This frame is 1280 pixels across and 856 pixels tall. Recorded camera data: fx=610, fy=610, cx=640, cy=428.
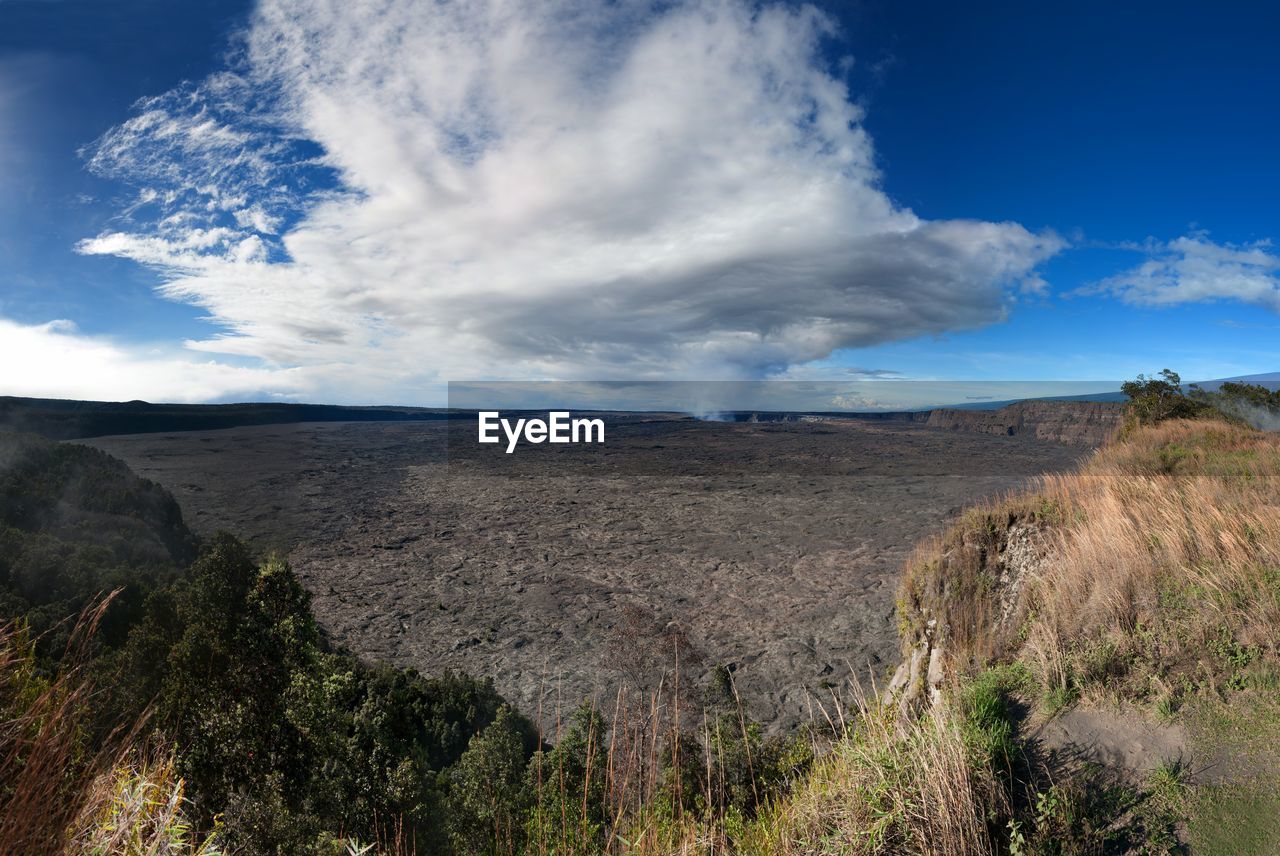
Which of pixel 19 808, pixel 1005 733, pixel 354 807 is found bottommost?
pixel 354 807

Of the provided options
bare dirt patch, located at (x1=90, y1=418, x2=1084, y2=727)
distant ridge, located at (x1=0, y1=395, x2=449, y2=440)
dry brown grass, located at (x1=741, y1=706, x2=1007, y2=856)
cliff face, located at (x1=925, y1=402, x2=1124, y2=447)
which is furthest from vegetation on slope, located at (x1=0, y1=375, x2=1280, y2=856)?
cliff face, located at (x1=925, y1=402, x2=1124, y2=447)

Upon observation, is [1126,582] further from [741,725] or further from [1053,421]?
[1053,421]

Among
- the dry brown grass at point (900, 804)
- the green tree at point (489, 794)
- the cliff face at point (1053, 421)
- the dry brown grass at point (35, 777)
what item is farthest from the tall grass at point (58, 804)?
the cliff face at point (1053, 421)

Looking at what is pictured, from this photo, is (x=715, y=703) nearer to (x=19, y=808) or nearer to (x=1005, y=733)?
(x=1005, y=733)

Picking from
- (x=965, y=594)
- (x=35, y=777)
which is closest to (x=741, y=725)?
(x=965, y=594)

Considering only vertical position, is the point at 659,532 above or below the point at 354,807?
below

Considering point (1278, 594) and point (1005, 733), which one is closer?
point (1005, 733)

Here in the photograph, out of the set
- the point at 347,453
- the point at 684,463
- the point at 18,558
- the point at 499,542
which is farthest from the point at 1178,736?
the point at 347,453
